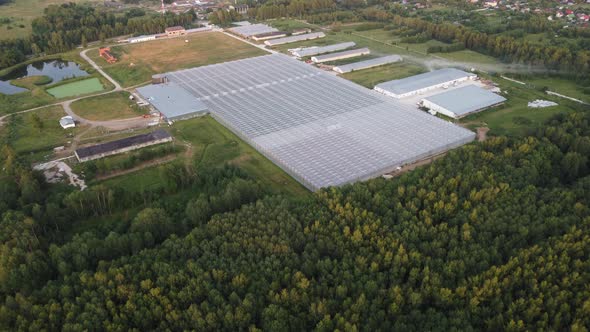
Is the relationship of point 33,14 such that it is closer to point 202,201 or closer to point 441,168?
point 202,201

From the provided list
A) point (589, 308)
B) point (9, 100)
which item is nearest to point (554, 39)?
point (589, 308)

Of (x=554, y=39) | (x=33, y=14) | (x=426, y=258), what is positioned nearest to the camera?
(x=426, y=258)

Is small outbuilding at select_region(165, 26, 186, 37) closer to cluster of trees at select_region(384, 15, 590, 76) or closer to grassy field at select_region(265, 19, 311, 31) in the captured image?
grassy field at select_region(265, 19, 311, 31)

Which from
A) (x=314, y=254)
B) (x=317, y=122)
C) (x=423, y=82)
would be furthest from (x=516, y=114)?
(x=314, y=254)

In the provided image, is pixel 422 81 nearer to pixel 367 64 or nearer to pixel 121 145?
pixel 367 64

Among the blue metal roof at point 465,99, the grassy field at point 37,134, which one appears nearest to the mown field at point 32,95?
the grassy field at point 37,134

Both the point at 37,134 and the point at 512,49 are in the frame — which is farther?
the point at 512,49

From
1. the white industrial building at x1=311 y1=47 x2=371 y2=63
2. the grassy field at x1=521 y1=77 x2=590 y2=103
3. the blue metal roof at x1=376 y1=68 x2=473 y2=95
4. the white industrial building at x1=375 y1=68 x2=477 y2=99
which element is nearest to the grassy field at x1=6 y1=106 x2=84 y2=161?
the white industrial building at x1=311 y1=47 x2=371 y2=63
